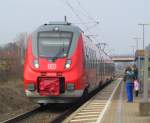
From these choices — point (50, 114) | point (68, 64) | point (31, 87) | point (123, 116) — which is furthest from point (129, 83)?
point (123, 116)

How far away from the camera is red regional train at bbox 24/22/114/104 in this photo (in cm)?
2034

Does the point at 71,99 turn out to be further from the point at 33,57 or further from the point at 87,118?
the point at 87,118

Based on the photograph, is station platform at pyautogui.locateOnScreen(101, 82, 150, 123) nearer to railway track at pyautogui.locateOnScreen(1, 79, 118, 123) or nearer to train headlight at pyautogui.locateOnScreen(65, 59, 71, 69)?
railway track at pyautogui.locateOnScreen(1, 79, 118, 123)

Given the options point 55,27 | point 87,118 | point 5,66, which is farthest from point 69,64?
point 5,66

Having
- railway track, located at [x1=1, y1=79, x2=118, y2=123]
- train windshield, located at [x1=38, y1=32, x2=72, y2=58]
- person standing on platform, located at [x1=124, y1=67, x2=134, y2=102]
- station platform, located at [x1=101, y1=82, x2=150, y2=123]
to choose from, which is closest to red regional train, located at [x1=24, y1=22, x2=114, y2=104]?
train windshield, located at [x1=38, y1=32, x2=72, y2=58]

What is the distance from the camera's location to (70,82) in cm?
2034

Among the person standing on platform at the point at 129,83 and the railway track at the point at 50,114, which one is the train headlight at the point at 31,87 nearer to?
the railway track at the point at 50,114

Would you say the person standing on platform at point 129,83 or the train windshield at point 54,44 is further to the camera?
the person standing on platform at point 129,83

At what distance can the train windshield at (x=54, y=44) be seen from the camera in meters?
20.9

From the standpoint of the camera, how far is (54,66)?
20594 mm

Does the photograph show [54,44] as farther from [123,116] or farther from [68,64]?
[123,116]

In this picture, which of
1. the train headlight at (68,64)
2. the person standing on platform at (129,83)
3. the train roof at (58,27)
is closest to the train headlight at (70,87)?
the train headlight at (68,64)

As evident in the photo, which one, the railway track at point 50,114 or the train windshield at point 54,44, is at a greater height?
the train windshield at point 54,44

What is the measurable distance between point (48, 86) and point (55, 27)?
2.90 meters
